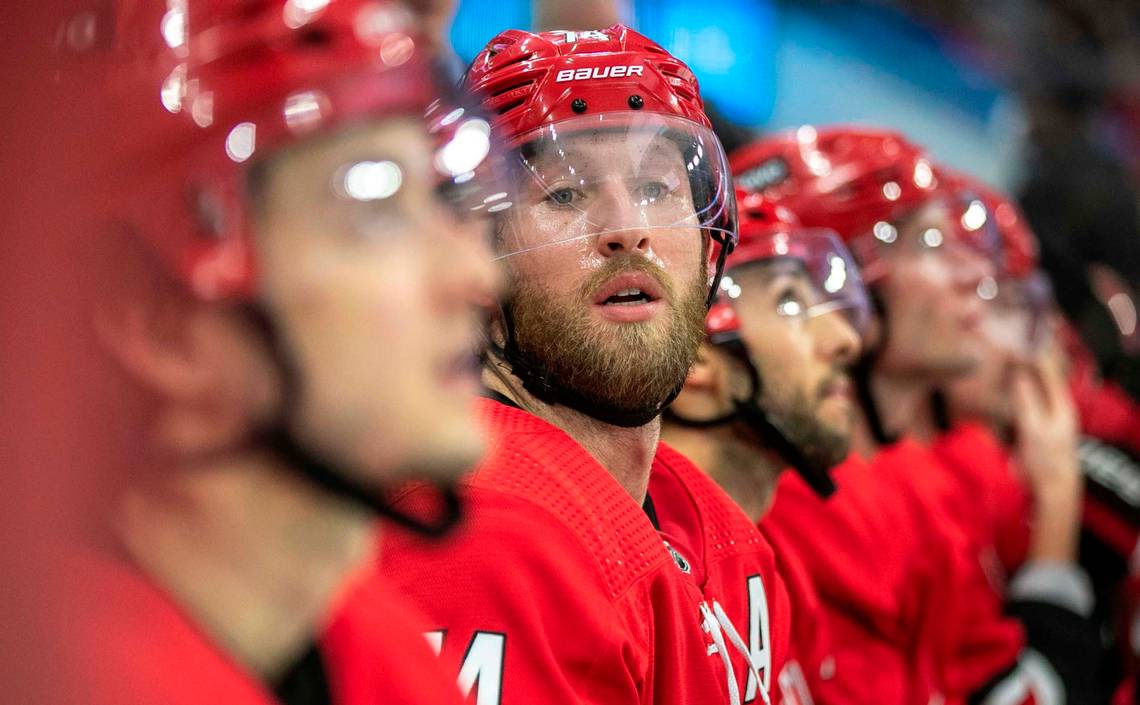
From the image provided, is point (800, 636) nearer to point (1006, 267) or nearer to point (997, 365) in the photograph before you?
point (1006, 267)

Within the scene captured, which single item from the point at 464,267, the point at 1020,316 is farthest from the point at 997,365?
the point at 464,267

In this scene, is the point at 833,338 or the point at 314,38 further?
the point at 833,338

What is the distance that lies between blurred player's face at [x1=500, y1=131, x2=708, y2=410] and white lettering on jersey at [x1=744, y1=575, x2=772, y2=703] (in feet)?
1.14

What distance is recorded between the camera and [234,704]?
0.79 m

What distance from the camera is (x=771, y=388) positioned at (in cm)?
193

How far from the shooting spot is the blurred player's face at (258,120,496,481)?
800 millimetres

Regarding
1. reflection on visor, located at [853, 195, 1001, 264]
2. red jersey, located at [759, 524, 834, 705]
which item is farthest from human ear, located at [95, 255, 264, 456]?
reflection on visor, located at [853, 195, 1001, 264]

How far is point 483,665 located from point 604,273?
1.49ft

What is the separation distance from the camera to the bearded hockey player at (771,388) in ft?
6.28

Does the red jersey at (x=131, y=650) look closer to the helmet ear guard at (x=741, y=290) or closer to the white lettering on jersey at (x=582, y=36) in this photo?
the white lettering on jersey at (x=582, y=36)

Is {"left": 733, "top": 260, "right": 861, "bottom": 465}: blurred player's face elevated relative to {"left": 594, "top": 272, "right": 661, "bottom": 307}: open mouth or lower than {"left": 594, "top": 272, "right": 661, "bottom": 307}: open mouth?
lower

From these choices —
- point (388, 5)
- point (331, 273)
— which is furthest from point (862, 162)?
point (331, 273)

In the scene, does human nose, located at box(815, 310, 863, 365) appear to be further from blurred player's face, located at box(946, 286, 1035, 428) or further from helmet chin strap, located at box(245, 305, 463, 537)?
helmet chin strap, located at box(245, 305, 463, 537)

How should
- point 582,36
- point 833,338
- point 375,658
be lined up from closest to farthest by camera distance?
point 375,658
point 582,36
point 833,338
